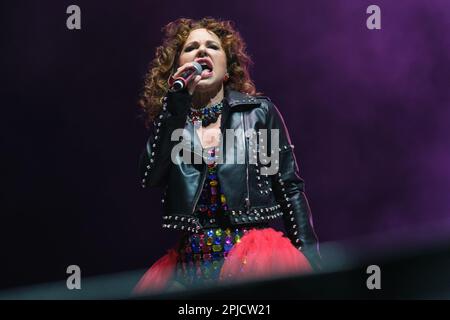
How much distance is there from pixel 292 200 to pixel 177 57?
A: 0.62 metres

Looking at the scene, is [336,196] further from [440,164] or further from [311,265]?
[311,265]

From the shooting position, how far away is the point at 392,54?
297 centimetres

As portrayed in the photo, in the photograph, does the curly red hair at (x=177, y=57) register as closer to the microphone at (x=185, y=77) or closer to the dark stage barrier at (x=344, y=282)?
the microphone at (x=185, y=77)

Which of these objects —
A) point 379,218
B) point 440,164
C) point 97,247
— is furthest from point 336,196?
point 97,247

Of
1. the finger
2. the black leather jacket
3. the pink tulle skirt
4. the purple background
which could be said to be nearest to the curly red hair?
the black leather jacket

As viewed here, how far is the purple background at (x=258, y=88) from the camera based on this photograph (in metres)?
2.96

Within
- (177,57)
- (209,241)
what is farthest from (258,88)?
(209,241)

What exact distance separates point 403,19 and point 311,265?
3.72 ft

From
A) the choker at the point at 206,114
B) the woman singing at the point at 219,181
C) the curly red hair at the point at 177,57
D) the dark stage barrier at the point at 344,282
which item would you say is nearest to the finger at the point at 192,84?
the woman singing at the point at 219,181

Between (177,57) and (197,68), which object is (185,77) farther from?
(177,57)

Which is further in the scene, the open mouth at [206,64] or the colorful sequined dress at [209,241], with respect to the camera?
the open mouth at [206,64]

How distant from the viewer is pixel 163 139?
2375mm

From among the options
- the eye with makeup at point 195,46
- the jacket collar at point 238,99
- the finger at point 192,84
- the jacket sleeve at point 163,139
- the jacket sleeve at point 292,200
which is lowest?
the jacket sleeve at point 292,200

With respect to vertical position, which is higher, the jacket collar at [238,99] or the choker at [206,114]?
the jacket collar at [238,99]
